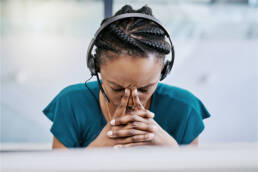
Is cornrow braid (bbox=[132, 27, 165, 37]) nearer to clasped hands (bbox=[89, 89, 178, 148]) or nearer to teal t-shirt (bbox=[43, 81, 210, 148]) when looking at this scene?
clasped hands (bbox=[89, 89, 178, 148])

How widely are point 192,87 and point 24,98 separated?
4.49ft

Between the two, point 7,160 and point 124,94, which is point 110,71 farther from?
point 7,160

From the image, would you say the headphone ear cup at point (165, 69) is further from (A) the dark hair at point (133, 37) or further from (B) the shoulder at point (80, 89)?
(B) the shoulder at point (80, 89)

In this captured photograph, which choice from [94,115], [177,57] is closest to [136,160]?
[94,115]

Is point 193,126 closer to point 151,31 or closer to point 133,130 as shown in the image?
point 133,130

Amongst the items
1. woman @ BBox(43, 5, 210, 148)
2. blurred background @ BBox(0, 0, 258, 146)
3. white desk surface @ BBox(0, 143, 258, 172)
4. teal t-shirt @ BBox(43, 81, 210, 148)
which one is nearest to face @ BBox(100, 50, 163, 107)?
woman @ BBox(43, 5, 210, 148)

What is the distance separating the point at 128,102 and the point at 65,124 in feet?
0.86

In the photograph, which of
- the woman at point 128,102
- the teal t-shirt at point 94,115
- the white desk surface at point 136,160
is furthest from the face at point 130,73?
the white desk surface at point 136,160

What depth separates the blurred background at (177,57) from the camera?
6.26 ft

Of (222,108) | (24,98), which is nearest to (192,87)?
(222,108)

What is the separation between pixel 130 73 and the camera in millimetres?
654

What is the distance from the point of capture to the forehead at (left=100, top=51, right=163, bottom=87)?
2.13 ft

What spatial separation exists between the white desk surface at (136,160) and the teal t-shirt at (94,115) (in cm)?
65

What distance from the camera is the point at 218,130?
1822mm
